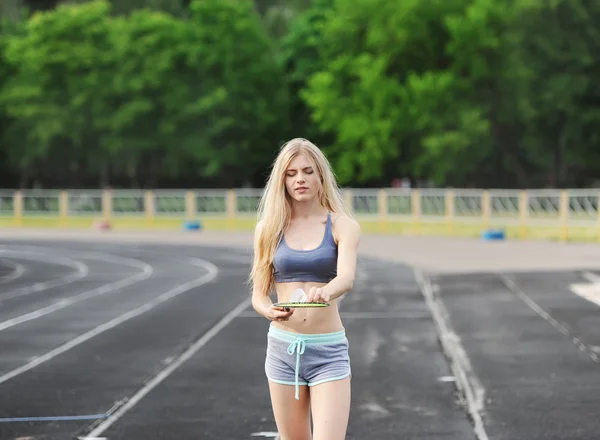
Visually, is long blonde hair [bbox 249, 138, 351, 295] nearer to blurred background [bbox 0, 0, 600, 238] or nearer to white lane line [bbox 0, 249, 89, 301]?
white lane line [bbox 0, 249, 89, 301]

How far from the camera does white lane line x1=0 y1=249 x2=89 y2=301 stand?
2169 centimetres

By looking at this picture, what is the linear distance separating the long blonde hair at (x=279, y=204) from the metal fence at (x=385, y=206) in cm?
2890

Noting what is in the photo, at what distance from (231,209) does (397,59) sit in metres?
15.7

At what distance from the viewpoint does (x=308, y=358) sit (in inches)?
202

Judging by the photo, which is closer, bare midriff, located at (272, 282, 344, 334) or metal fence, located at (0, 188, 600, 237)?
bare midriff, located at (272, 282, 344, 334)

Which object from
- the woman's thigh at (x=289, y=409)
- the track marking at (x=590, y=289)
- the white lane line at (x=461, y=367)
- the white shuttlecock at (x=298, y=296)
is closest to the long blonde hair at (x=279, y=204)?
the white shuttlecock at (x=298, y=296)

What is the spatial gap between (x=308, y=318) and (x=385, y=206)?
120ft

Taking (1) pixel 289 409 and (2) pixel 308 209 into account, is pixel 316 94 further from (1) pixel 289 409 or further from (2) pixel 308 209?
(1) pixel 289 409

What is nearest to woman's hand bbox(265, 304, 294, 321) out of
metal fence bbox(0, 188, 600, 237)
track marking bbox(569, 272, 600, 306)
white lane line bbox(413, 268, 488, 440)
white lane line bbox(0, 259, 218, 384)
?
white lane line bbox(413, 268, 488, 440)

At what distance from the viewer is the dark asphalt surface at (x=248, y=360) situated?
902 cm

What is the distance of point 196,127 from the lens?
6369cm

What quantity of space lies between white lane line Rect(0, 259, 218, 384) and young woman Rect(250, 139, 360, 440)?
6.74m

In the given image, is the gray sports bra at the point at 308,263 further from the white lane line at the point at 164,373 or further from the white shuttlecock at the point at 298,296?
the white lane line at the point at 164,373

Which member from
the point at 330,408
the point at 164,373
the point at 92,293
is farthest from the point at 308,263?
the point at 92,293
